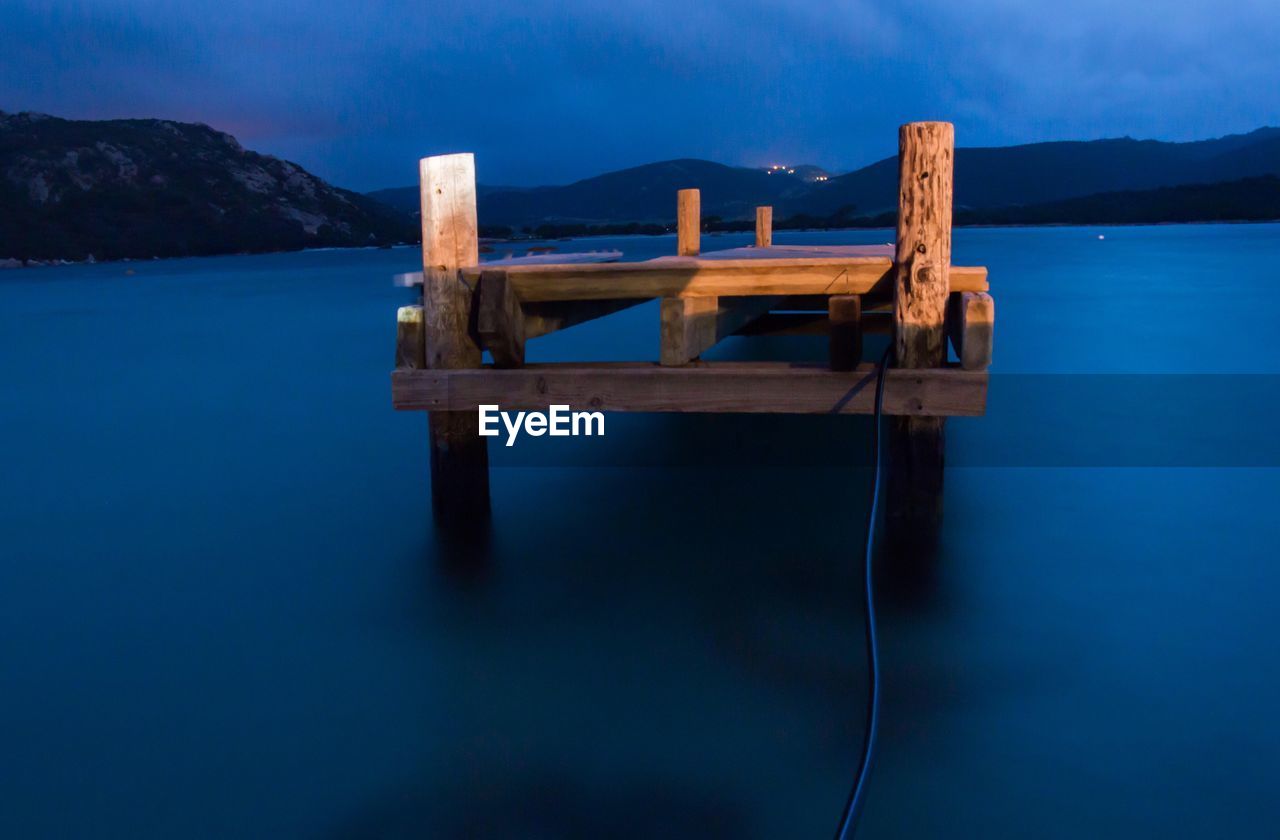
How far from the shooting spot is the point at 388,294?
36469 mm

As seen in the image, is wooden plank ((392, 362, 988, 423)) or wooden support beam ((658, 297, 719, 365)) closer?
wooden plank ((392, 362, 988, 423))

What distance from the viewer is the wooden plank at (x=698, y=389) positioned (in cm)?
466

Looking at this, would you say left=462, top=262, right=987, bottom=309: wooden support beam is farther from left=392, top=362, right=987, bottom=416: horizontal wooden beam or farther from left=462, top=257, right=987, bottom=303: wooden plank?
left=392, top=362, right=987, bottom=416: horizontal wooden beam

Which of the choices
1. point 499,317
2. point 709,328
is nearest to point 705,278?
point 709,328

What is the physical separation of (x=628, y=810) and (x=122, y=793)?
177 centimetres

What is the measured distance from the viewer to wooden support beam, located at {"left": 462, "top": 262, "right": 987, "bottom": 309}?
5.09 m

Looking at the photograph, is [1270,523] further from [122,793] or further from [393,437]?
[393,437]

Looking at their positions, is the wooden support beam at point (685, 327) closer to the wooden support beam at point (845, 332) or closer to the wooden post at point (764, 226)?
the wooden support beam at point (845, 332)

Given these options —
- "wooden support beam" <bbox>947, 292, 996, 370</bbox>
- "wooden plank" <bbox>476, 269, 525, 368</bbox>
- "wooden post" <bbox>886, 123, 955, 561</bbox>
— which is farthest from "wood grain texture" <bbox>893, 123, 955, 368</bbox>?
"wooden plank" <bbox>476, 269, 525, 368</bbox>

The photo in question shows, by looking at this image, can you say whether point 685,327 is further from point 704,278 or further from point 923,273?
point 923,273

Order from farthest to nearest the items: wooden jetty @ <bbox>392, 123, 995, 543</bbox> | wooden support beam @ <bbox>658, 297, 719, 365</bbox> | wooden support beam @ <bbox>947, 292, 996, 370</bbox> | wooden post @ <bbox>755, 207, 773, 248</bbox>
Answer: wooden post @ <bbox>755, 207, 773, 248</bbox> → wooden support beam @ <bbox>658, 297, 719, 365</bbox> → wooden jetty @ <bbox>392, 123, 995, 543</bbox> → wooden support beam @ <bbox>947, 292, 996, 370</bbox>

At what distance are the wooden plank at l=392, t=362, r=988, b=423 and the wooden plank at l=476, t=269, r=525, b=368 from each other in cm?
13

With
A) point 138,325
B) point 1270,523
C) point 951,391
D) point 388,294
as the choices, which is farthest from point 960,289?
point 388,294

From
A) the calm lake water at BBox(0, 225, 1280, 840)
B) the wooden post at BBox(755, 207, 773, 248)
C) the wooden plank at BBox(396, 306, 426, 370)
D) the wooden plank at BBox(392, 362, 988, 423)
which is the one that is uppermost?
the wooden post at BBox(755, 207, 773, 248)
